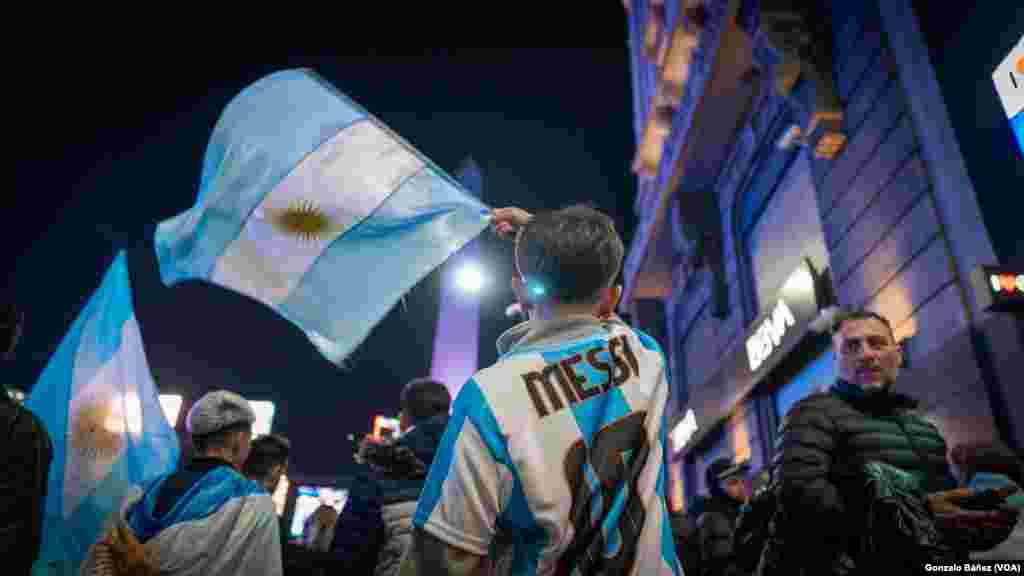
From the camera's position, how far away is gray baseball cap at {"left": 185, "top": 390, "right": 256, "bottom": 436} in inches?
115

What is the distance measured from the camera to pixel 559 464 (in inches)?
55.1

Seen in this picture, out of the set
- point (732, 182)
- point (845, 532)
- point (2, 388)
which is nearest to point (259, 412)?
point (732, 182)

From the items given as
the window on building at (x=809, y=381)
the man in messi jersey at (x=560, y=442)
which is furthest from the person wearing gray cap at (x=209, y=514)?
the window on building at (x=809, y=381)

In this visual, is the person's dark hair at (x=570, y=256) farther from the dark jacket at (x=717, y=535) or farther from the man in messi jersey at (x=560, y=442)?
the dark jacket at (x=717, y=535)

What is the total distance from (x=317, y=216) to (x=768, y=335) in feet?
22.2

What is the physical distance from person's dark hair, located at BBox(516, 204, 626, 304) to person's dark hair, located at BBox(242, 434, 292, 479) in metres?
3.04

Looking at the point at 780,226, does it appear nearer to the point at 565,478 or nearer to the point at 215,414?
the point at 215,414

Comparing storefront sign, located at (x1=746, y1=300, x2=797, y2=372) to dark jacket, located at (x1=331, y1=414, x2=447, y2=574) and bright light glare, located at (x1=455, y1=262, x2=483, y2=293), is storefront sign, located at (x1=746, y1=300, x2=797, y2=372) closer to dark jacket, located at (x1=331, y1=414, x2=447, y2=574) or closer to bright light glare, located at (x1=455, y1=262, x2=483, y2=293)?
dark jacket, located at (x1=331, y1=414, x2=447, y2=574)

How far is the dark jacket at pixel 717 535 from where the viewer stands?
4.78m

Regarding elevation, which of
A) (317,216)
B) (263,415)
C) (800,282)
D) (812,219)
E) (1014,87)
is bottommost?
(317,216)

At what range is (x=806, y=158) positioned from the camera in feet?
26.1

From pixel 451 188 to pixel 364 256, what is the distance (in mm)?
580

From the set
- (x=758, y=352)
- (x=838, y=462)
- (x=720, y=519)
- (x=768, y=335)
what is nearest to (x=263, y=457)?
(x=838, y=462)

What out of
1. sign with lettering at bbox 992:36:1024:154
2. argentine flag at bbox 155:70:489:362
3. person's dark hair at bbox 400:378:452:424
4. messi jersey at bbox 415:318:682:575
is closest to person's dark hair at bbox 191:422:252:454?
argentine flag at bbox 155:70:489:362
